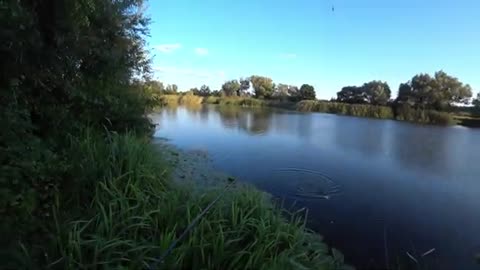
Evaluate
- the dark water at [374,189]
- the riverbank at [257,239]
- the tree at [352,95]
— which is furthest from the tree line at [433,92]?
the riverbank at [257,239]

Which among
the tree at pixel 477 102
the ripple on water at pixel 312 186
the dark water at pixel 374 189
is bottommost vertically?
the dark water at pixel 374 189

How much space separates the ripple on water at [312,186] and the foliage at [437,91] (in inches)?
1292

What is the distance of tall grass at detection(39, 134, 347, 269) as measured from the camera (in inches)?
103

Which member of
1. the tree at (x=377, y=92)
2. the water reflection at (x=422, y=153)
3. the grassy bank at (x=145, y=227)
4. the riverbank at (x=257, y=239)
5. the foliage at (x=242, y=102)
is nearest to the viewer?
the grassy bank at (x=145, y=227)

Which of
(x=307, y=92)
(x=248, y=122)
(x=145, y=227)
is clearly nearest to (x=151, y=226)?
(x=145, y=227)

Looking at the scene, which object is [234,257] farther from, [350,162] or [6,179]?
[350,162]

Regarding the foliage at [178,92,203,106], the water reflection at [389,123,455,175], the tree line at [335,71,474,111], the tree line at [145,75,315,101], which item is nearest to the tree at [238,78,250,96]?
the tree line at [145,75,315,101]

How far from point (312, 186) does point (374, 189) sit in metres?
1.51

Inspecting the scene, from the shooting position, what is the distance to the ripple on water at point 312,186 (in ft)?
21.5

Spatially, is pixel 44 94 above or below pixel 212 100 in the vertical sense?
above

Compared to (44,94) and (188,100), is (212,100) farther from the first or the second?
(44,94)

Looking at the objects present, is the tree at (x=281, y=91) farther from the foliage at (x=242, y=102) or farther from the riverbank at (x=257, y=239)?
the riverbank at (x=257, y=239)

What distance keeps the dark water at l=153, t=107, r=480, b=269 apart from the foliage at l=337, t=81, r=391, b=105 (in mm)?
29726

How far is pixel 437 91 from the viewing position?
35.3m
